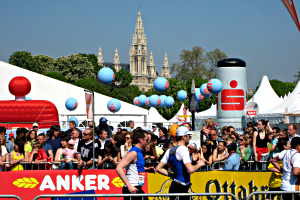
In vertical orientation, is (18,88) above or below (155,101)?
above

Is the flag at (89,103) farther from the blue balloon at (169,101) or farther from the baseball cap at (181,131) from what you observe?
the blue balloon at (169,101)

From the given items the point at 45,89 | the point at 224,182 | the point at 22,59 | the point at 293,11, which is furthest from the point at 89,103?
the point at 22,59

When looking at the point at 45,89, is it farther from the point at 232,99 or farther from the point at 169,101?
the point at 232,99

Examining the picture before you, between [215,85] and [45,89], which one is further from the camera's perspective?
[45,89]

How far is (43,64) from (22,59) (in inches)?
249

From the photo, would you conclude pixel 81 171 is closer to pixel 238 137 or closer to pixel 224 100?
pixel 238 137

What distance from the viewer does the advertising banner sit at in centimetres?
1074

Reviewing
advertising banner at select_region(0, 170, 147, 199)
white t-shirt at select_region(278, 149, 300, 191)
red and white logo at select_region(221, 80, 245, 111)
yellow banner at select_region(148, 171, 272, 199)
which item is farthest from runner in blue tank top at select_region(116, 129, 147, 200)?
red and white logo at select_region(221, 80, 245, 111)

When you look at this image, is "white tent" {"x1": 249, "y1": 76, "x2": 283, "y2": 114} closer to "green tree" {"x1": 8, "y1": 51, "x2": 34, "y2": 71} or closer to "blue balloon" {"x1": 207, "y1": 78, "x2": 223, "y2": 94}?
"blue balloon" {"x1": 207, "y1": 78, "x2": 223, "y2": 94}

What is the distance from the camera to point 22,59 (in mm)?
89562

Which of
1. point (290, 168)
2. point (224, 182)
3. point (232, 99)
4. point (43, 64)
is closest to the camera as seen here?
point (290, 168)

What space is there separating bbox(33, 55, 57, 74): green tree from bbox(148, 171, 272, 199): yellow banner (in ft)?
273

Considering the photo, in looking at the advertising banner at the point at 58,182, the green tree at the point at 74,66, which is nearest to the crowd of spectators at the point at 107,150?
the advertising banner at the point at 58,182

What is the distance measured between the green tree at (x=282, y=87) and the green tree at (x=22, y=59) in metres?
40.2
